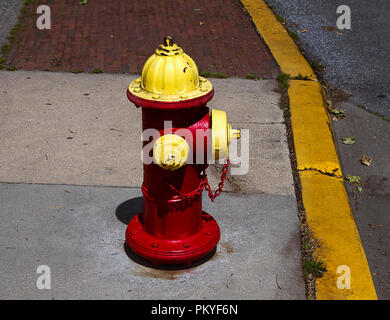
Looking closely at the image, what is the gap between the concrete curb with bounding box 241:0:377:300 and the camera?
3695 mm

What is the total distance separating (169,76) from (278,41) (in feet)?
16.1

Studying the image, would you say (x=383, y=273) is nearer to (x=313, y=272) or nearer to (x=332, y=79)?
(x=313, y=272)

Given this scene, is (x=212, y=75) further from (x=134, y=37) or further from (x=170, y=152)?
(x=170, y=152)

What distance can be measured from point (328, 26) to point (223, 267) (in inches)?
232

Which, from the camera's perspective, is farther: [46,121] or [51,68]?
[51,68]

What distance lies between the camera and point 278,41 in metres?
7.88

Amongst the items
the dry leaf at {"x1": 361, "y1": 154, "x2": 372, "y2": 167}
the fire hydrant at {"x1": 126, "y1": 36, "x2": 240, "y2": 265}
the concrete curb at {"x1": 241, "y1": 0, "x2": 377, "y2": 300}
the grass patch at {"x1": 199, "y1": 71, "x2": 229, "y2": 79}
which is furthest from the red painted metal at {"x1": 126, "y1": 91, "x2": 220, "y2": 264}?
the grass patch at {"x1": 199, "y1": 71, "x2": 229, "y2": 79}

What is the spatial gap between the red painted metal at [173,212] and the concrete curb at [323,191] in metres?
0.79

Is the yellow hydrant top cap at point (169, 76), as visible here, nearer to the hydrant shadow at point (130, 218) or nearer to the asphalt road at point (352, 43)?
the hydrant shadow at point (130, 218)

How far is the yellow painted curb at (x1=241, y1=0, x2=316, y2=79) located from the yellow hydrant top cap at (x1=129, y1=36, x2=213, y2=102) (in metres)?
3.68

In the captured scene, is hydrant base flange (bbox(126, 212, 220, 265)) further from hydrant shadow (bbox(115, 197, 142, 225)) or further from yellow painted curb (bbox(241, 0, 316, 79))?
yellow painted curb (bbox(241, 0, 316, 79))

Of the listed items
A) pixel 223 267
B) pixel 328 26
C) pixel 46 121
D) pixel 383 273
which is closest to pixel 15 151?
pixel 46 121

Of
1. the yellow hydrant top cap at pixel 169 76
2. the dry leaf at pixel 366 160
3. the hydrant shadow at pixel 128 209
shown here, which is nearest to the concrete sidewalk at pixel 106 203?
the hydrant shadow at pixel 128 209
